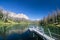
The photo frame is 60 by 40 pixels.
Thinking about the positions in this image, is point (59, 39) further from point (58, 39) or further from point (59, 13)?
point (59, 13)

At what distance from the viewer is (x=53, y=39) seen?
57.0ft

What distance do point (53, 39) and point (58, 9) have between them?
379 feet

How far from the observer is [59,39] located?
56.3ft

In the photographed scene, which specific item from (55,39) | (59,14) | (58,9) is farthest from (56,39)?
(58,9)

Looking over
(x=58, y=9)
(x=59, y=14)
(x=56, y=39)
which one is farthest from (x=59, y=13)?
(x=56, y=39)

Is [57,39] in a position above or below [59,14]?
below

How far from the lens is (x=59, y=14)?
115750 mm

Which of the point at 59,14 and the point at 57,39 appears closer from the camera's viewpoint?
the point at 57,39

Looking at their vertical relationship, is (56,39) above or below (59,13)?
below

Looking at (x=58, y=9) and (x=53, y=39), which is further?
(x=58, y=9)

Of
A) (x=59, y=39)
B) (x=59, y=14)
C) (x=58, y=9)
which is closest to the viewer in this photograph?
(x=59, y=39)

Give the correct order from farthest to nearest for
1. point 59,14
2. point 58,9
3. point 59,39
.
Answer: point 58,9 → point 59,14 → point 59,39

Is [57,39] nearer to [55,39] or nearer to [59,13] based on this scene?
[55,39]

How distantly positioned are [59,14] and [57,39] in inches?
3977
